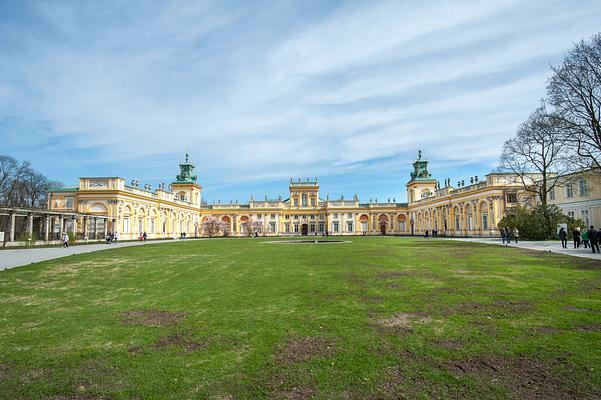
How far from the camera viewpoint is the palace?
139 feet

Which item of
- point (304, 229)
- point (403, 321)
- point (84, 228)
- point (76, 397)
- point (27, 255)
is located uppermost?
point (84, 228)

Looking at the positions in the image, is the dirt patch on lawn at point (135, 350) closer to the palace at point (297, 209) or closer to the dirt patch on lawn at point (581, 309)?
the dirt patch on lawn at point (581, 309)

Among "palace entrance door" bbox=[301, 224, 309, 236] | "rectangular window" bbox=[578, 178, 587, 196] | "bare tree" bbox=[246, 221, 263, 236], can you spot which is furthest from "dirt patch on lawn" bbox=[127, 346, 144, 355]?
"palace entrance door" bbox=[301, 224, 309, 236]

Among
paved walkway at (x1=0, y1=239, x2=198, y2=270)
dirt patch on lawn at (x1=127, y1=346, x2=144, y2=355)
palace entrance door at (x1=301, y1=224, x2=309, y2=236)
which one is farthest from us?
palace entrance door at (x1=301, y1=224, x2=309, y2=236)

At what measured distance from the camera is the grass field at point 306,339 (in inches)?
157

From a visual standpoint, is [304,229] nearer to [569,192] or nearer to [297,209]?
[297,209]

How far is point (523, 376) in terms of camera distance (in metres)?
4.17

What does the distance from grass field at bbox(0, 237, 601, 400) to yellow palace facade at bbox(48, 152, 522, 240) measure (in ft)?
118

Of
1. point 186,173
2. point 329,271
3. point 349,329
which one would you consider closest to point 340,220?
point 186,173

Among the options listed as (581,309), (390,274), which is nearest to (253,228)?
(390,274)

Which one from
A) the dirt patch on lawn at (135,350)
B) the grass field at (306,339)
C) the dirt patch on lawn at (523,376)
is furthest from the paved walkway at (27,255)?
the dirt patch on lawn at (523,376)

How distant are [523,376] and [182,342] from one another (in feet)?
14.8

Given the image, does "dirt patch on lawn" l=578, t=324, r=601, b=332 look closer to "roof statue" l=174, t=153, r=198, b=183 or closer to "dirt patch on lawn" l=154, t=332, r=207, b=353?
"dirt patch on lawn" l=154, t=332, r=207, b=353

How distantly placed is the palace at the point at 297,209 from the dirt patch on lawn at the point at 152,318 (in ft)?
103
